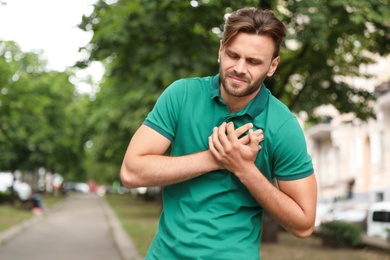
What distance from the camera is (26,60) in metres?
50.2

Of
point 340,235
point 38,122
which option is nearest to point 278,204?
point 340,235

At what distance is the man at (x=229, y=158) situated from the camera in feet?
8.84

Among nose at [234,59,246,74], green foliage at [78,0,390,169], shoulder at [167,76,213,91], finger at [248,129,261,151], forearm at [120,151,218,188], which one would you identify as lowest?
green foliage at [78,0,390,169]

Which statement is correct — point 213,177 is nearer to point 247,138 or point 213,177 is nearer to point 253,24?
point 247,138

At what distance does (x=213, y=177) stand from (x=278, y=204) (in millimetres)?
235

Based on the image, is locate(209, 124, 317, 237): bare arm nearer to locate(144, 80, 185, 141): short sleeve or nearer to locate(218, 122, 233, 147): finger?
locate(218, 122, 233, 147): finger

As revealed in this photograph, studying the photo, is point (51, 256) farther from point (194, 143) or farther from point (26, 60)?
point (26, 60)

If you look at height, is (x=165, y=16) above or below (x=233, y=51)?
below

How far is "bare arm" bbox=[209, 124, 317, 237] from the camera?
A: 2672 mm

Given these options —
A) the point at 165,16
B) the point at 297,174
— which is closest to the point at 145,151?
the point at 297,174

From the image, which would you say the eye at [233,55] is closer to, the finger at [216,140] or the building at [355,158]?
the finger at [216,140]

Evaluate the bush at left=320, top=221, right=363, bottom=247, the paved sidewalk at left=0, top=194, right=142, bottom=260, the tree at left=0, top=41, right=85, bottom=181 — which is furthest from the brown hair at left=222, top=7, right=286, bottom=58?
the tree at left=0, top=41, right=85, bottom=181

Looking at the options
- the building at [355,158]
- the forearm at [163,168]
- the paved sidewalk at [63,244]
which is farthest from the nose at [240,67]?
the building at [355,158]

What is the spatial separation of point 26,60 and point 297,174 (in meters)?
48.8
